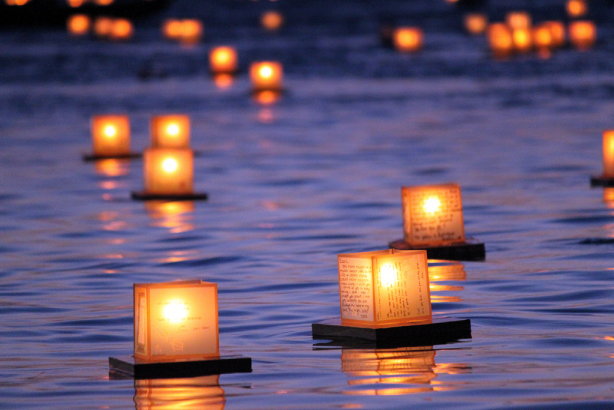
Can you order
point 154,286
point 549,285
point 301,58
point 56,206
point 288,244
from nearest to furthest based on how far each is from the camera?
point 154,286
point 549,285
point 288,244
point 56,206
point 301,58

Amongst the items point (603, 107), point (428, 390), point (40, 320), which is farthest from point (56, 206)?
point (603, 107)

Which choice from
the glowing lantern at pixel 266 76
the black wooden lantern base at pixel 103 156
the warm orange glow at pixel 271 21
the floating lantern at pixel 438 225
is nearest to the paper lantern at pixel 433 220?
the floating lantern at pixel 438 225

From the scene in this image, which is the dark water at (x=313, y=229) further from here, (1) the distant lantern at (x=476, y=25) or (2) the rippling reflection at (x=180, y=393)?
(1) the distant lantern at (x=476, y=25)

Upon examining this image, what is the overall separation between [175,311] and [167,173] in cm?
933

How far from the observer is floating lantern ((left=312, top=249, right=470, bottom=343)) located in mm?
9055

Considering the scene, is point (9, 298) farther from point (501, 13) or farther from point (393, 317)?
point (501, 13)

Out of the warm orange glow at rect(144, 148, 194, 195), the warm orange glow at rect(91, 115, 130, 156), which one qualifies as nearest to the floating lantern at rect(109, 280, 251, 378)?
the warm orange glow at rect(144, 148, 194, 195)

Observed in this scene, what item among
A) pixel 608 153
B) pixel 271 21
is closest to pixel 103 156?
pixel 608 153

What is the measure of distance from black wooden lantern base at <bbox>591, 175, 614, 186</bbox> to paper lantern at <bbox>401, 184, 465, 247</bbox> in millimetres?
4530

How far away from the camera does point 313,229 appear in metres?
14.9

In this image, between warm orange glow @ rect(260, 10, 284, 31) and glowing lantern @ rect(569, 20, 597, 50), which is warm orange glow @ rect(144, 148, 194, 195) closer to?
glowing lantern @ rect(569, 20, 597, 50)

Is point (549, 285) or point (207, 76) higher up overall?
point (207, 76)

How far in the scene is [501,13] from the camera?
5841 centimetres

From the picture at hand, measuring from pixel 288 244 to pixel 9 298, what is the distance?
324cm
